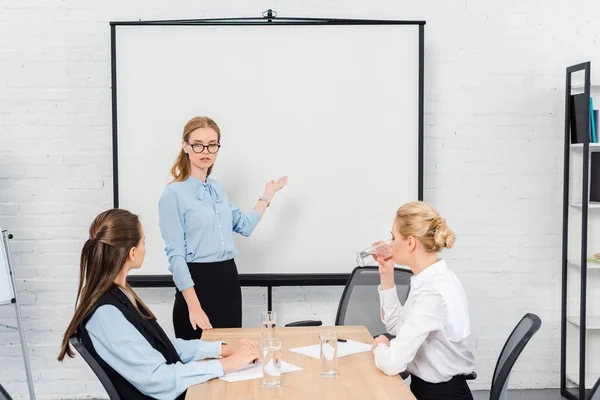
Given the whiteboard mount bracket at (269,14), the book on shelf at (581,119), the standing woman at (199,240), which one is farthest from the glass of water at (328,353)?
the book on shelf at (581,119)

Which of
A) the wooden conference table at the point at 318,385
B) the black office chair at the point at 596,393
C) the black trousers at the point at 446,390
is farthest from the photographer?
the black trousers at the point at 446,390

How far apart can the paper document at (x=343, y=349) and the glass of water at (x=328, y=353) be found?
215 millimetres

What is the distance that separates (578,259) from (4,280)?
3160mm

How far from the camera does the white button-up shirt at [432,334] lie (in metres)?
1.92

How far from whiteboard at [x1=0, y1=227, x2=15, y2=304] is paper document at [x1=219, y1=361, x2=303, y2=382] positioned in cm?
186

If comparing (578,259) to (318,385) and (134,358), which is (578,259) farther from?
(134,358)

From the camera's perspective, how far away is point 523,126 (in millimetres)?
3758

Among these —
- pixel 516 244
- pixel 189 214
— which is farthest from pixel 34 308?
pixel 516 244

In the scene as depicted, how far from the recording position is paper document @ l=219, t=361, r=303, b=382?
190 centimetres

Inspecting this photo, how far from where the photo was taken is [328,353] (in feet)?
6.27

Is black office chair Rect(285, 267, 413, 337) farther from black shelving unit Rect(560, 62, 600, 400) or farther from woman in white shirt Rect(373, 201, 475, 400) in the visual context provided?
black shelving unit Rect(560, 62, 600, 400)

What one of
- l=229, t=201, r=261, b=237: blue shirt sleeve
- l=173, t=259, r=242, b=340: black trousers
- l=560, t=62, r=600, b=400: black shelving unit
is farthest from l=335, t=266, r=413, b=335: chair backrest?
l=560, t=62, r=600, b=400: black shelving unit

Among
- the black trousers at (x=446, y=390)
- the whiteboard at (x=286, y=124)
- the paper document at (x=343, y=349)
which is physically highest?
the whiteboard at (x=286, y=124)

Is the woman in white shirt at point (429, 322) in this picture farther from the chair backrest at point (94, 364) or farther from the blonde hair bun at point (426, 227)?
the chair backrest at point (94, 364)
